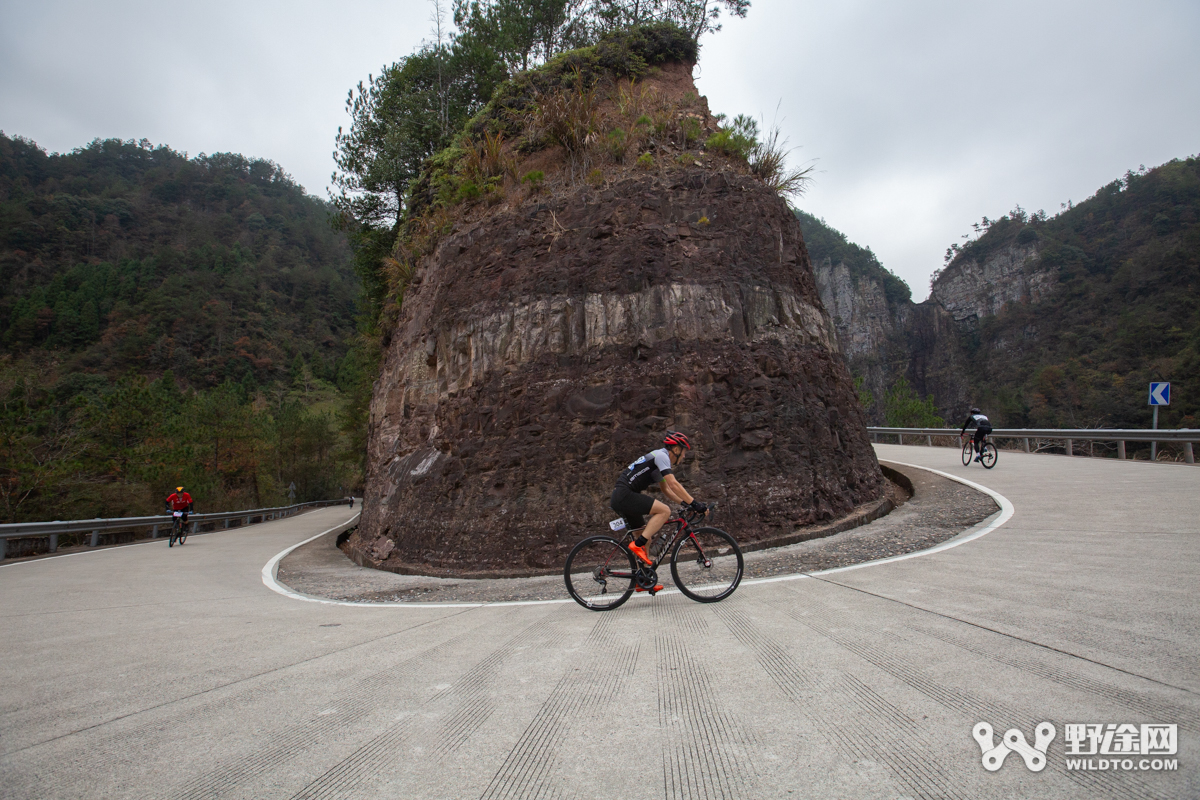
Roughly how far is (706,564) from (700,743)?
3769 millimetres

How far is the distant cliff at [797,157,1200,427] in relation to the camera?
50.8 meters

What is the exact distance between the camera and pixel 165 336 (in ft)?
232

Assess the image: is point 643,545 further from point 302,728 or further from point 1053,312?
point 1053,312

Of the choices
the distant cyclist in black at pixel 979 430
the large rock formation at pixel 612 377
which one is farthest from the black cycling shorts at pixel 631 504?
the distant cyclist in black at pixel 979 430

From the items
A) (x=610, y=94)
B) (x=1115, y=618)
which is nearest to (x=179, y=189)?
(x=610, y=94)

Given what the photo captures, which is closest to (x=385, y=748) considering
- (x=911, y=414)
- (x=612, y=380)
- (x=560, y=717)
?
(x=560, y=717)

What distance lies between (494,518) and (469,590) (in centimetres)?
212

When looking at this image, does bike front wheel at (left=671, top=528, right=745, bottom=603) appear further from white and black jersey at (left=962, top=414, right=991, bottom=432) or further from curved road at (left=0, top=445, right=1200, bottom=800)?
white and black jersey at (left=962, top=414, right=991, bottom=432)

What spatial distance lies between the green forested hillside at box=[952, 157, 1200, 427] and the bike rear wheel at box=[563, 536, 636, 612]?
47029 millimetres

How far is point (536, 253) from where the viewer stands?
40.4 ft

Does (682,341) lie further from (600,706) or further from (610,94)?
(610,94)

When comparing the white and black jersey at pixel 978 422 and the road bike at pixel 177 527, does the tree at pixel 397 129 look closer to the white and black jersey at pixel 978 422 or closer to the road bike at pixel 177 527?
the road bike at pixel 177 527

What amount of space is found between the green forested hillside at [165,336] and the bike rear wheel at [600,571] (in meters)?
21.6

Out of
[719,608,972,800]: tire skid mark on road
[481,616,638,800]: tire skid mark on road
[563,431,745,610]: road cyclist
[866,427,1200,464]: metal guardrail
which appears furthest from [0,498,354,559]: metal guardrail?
[866,427,1200,464]: metal guardrail
